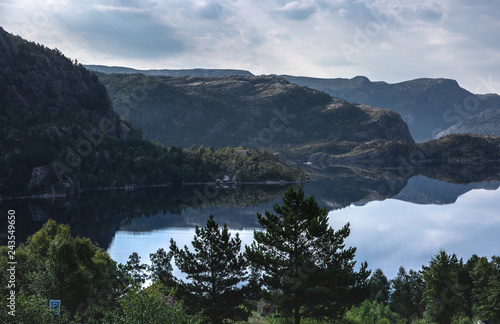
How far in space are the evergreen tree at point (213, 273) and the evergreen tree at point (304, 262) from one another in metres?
3.53

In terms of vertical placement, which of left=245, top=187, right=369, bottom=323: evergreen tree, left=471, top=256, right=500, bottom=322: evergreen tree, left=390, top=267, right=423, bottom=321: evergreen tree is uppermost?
left=245, top=187, right=369, bottom=323: evergreen tree

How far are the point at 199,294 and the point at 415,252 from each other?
106321 millimetres

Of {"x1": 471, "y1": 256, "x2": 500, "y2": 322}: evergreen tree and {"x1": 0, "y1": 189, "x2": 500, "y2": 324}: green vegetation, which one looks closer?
{"x1": 0, "y1": 189, "x2": 500, "y2": 324}: green vegetation

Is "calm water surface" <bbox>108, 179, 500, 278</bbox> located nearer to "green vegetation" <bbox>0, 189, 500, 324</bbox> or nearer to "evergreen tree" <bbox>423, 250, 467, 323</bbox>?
"evergreen tree" <bbox>423, 250, 467, 323</bbox>

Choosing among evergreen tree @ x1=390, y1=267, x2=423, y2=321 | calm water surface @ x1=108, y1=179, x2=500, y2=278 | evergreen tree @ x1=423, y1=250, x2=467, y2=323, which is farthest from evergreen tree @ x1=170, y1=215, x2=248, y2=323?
calm water surface @ x1=108, y1=179, x2=500, y2=278

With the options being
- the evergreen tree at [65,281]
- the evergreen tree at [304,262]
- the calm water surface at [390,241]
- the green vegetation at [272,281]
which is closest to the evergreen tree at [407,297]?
the green vegetation at [272,281]

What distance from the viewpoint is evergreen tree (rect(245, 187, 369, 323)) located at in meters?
57.2

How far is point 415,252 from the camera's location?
149875 mm

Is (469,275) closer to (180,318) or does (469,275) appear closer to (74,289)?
(180,318)

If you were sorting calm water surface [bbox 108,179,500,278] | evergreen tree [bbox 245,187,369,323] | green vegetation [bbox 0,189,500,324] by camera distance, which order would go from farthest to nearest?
calm water surface [bbox 108,179,500,278], green vegetation [bbox 0,189,500,324], evergreen tree [bbox 245,187,369,323]

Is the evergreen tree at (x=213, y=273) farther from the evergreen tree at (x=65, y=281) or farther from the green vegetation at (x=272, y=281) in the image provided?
the evergreen tree at (x=65, y=281)

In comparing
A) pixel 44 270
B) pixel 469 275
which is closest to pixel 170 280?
pixel 44 270

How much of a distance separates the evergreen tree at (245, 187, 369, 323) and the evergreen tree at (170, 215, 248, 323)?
3.53 m

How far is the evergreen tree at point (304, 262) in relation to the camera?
57188mm
